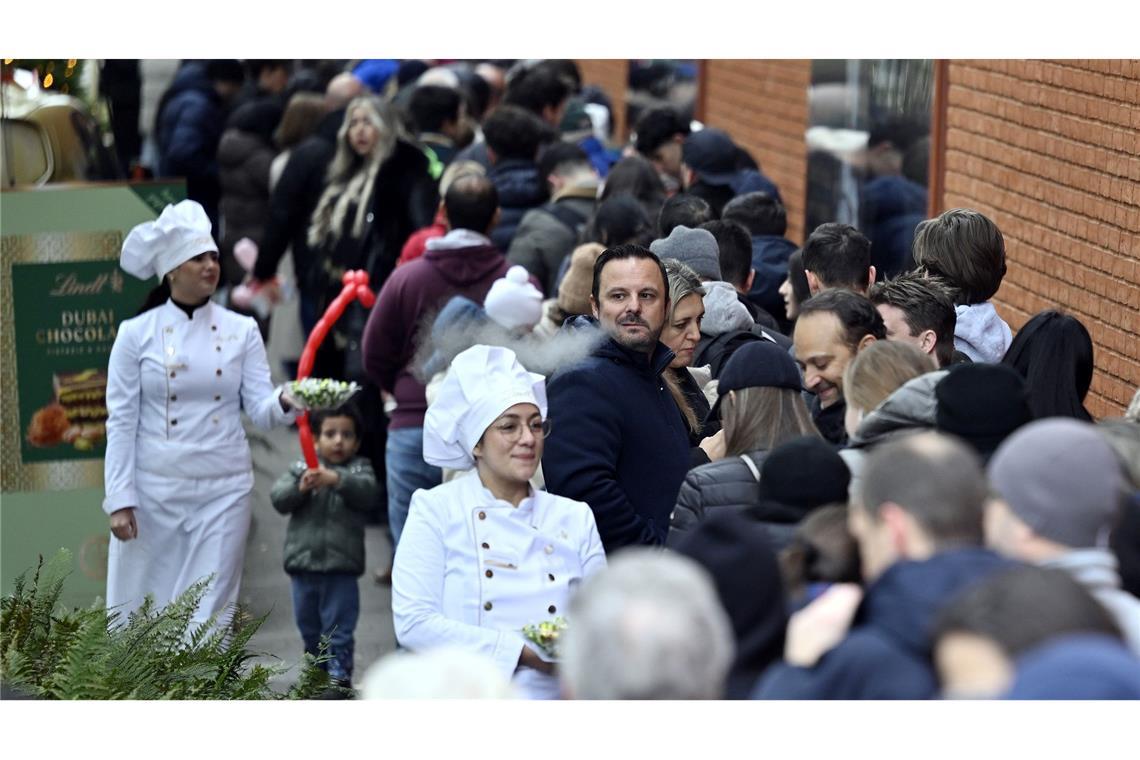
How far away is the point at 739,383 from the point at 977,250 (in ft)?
4.55

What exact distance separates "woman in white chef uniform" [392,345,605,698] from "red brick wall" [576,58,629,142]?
13.2 m

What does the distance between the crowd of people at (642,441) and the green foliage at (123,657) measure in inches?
22.0

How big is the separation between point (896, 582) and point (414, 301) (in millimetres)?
4570

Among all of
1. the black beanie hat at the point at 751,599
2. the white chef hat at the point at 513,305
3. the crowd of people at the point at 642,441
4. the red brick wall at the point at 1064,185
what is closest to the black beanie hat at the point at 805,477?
the crowd of people at the point at 642,441

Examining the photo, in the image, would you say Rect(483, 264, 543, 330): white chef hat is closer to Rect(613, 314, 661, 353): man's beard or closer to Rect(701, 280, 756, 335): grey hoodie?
Rect(701, 280, 756, 335): grey hoodie

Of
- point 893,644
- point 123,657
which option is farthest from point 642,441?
point 893,644

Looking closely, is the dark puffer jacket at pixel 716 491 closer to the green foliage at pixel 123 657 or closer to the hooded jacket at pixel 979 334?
the hooded jacket at pixel 979 334

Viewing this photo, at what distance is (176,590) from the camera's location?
7.11 m

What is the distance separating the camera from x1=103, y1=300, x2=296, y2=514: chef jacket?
6824 mm

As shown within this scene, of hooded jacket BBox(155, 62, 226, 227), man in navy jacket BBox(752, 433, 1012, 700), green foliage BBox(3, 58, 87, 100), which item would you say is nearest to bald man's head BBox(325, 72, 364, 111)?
hooded jacket BBox(155, 62, 226, 227)

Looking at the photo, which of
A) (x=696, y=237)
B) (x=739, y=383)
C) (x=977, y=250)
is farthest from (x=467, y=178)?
(x=739, y=383)

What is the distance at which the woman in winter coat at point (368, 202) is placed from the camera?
923 cm

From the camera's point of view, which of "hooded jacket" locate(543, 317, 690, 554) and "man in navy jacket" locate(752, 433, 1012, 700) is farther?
"hooded jacket" locate(543, 317, 690, 554)

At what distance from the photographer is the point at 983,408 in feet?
13.6
